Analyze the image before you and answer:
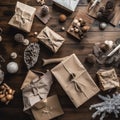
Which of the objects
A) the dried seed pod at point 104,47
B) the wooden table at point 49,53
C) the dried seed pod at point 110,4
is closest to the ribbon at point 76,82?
the wooden table at point 49,53

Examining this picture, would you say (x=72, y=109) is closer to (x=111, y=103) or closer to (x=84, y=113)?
(x=84, y=113)

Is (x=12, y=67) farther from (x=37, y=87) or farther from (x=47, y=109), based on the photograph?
(x=47, y=109)

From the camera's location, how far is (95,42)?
2023 millimetres

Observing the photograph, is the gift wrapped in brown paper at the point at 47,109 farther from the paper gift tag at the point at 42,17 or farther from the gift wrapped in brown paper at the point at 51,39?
the paper gift tag at the point at 42,17

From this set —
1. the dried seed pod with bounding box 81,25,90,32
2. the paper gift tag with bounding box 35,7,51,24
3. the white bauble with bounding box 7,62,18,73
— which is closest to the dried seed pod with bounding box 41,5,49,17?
the paper gift tag with bounding box 35,7,51,24

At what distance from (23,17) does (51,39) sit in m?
0.19

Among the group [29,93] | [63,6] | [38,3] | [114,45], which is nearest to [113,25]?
[114,45]

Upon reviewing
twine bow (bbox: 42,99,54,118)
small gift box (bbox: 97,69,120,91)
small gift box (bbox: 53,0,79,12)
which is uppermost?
small gift box (bbox: 53,0,79,12)

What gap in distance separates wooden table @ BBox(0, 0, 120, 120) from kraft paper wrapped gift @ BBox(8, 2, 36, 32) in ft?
0.20

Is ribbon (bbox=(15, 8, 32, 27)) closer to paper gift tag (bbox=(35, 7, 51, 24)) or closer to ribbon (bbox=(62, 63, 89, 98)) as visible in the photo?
paper gift tag (bbox=(35, 7, 51, 24))

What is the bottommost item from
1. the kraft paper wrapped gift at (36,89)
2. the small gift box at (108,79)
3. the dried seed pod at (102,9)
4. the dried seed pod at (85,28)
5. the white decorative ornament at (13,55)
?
the kraft paper wrapped gift at (36,89)

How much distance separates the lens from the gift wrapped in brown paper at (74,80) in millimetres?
1920

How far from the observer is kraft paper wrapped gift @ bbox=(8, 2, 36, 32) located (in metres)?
1.95

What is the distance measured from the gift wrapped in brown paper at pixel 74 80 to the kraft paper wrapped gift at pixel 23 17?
11.1 inches
